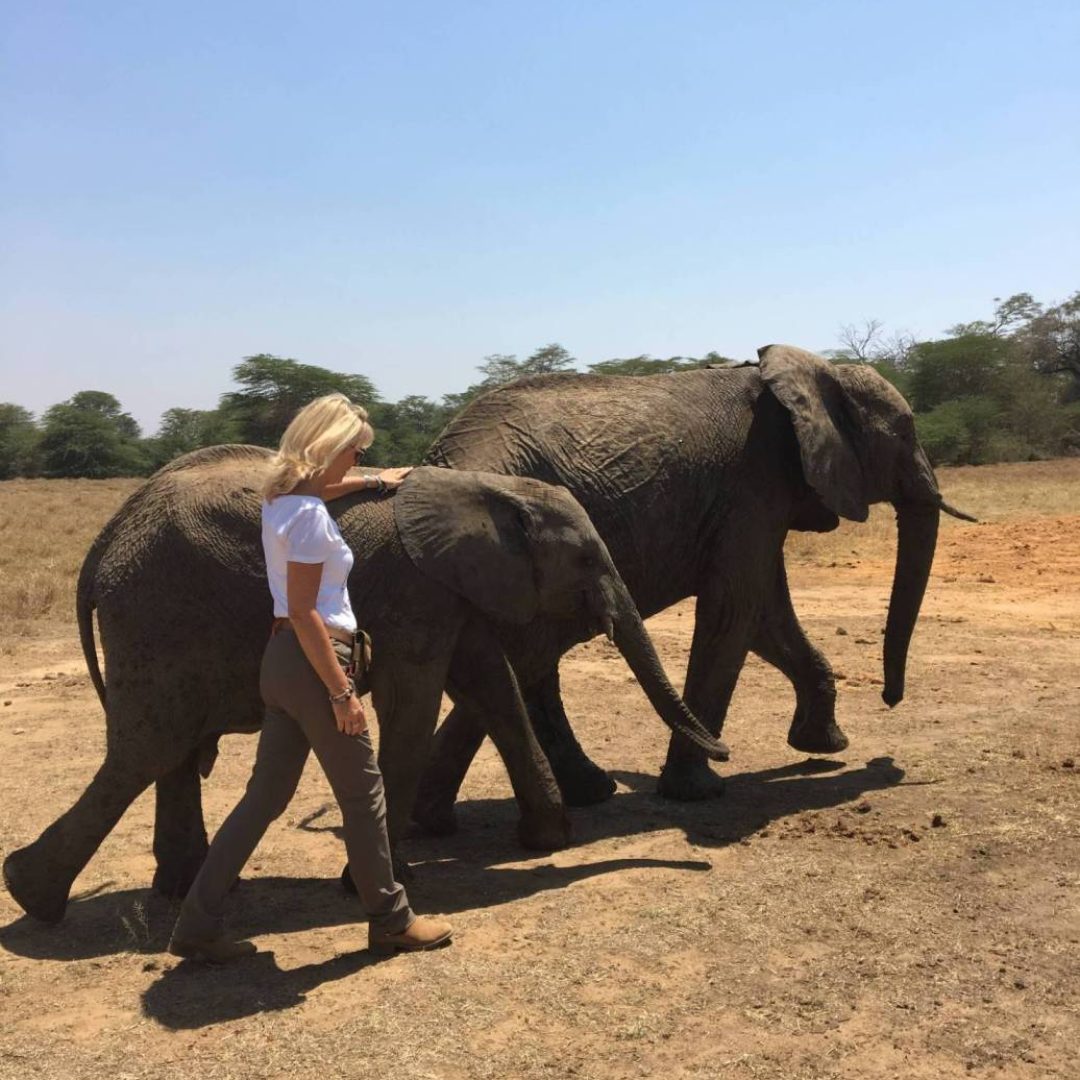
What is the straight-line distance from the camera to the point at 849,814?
20.1ft

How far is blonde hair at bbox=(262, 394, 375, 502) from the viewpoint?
4000 mm

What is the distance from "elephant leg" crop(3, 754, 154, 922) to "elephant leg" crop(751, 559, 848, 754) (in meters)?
3.90

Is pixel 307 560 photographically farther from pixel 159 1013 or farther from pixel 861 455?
pixel 861 455

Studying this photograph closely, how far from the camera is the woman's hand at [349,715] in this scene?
158 inches

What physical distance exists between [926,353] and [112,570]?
46.1 m

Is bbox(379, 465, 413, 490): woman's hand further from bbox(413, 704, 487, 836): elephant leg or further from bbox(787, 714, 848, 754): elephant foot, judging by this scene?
bbox(787, 714, 848, 754): elephant foot

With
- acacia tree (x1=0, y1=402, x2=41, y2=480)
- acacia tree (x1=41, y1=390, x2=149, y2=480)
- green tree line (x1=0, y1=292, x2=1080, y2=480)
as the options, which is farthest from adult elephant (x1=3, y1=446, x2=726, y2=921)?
acacia tree (x1=0, y1=402, x2=41, y2=480)

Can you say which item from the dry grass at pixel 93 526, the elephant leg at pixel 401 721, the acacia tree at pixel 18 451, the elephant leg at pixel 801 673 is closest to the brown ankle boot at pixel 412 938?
the elephant leg at pixel 401 721

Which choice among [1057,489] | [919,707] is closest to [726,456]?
[919,707]

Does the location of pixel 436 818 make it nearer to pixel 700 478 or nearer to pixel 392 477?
pixel 392 477

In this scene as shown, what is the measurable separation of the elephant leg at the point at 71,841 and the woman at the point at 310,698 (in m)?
0.80

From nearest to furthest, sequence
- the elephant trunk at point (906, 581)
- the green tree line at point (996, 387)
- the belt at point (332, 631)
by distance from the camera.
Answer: the belt at point (332, 631), the elephant trunk at point (906, 581), the green tree line at point (996, 387)

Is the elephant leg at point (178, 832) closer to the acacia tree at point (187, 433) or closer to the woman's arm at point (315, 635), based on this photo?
the woman's arm at point (315, 635)

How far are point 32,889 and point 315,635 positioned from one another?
6.72ft
